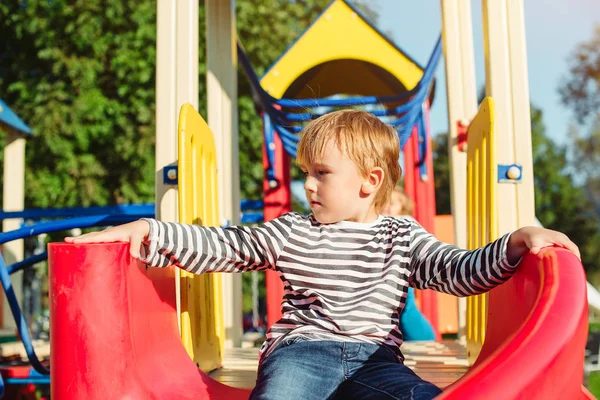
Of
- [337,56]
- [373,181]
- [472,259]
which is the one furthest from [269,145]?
[472,259]

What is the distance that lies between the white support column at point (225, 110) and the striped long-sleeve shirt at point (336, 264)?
1.37 m

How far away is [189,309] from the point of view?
192 centimetres

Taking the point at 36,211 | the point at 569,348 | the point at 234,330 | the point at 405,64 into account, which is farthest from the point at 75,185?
the point at 569,348

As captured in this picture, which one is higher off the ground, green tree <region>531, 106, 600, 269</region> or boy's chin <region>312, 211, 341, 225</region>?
green tree <region>531, 106, 600, 269</region>

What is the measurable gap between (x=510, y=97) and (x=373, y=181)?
0.68m

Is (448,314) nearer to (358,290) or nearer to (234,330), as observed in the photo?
(234,330)

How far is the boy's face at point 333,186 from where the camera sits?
5.16 feet

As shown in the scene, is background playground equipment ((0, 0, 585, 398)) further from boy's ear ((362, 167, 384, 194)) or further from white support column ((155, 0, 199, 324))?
boy's ear ((362, 167, 384, 194))

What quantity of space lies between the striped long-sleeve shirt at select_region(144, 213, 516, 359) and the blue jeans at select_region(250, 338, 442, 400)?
4 cm

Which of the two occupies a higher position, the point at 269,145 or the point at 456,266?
the point at 269,145

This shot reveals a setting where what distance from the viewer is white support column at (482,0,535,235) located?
78.1 inches

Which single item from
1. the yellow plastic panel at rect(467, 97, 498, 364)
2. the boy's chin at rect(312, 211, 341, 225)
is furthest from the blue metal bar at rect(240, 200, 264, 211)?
the boy's chin at rect(312, 211, 341, 225)

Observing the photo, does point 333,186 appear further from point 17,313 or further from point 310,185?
point 17,313

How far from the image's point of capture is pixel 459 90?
3.05m
